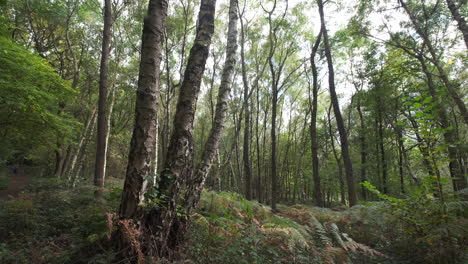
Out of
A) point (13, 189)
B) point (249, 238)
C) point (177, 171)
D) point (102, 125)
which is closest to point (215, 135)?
point (177, 171)

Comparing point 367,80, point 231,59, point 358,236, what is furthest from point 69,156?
point 367,80

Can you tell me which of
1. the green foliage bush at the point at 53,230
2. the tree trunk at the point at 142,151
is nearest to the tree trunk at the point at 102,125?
the green foliage bush at the point at 53,230

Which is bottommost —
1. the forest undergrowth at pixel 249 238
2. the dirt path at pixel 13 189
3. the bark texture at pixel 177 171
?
the dirt path at pixel 13 189

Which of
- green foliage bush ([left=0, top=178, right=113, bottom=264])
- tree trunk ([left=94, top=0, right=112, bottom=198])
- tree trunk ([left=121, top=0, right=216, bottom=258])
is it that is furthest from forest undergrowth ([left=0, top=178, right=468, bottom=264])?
tree trunk ([left=94, top=0, right=112, bottom=198])

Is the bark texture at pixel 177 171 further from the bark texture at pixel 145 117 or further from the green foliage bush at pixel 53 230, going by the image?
the green foliage bush at pixel 53 230

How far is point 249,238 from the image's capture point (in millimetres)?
3910

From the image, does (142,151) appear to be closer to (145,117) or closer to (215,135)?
(145,117)

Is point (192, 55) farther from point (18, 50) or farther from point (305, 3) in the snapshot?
point (305, 3)

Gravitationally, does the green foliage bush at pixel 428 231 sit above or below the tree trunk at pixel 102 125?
below

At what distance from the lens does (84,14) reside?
13289 millimetres

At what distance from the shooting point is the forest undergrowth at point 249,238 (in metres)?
2.98

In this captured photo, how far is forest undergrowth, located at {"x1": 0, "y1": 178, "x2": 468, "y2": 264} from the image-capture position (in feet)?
9.77

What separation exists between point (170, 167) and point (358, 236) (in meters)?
5.24

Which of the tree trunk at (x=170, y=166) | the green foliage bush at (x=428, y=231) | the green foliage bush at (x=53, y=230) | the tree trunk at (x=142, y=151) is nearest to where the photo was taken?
the tree trunk at (x=142, y=151)
